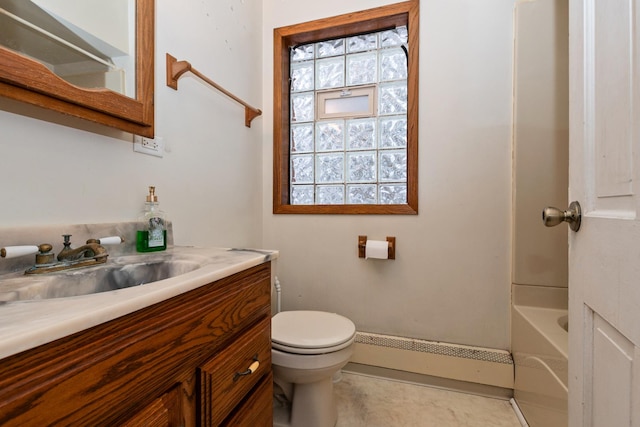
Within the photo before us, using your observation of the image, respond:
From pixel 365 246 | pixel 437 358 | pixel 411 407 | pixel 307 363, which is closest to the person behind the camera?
pixel 307 363

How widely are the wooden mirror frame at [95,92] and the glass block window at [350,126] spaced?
101cm

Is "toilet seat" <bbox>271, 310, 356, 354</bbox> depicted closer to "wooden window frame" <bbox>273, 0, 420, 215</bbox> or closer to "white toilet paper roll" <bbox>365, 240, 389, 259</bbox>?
"white toilet paper roll" <bbox>365, 240, 389, 259</bbox>

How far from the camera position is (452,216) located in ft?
4.91

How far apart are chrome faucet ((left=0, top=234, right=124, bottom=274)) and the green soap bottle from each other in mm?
157

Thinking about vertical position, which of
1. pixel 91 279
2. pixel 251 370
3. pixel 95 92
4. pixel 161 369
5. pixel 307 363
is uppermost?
pixel 95 92

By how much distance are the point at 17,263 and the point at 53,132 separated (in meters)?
0.34

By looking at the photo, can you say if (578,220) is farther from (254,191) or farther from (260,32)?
(260,32)

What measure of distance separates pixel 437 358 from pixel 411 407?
0.28m

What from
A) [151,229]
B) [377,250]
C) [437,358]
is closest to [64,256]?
[151,229]

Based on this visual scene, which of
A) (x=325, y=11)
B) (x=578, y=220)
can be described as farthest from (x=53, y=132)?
(x=325, y=11)

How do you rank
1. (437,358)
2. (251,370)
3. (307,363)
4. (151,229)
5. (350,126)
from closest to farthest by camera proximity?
(251,370), (151,229), (307,363), (437,358), (350,126)

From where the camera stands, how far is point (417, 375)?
1.51 meters

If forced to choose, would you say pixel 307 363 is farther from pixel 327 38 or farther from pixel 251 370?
pixel 327 38

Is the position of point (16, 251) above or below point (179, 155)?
below
